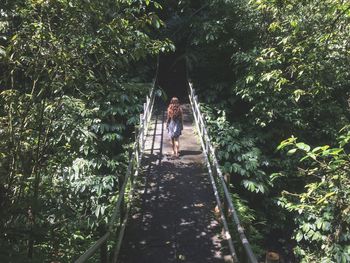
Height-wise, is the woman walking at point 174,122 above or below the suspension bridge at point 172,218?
above

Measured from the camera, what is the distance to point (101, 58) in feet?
22.6

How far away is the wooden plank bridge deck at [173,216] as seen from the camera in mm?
6535

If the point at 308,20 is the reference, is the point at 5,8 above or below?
below

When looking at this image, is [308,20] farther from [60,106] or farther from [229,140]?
[60,106]

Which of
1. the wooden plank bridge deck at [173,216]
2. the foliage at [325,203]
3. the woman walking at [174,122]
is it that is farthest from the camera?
the woman walking at [174,122]

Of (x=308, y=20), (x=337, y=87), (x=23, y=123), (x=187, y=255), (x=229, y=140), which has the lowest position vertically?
(x=187, y=255)

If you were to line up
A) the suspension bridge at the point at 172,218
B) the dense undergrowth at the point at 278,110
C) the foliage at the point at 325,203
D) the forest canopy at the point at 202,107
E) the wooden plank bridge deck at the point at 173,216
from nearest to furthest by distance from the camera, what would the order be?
the foliage at the point at 325,203 → the forest canopy at the point at 202,107 → the suspension bridge at the point at 172,218 → the wooden plank bridge deck at the point at 173,216 → the dense undergrowth at the point at 278,110

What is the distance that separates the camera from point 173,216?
25.8 ft

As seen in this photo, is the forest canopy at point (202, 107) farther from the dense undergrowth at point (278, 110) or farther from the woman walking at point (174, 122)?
the woman walking at point (174, 122)

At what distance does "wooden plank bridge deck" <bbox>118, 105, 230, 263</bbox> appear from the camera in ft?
21.4

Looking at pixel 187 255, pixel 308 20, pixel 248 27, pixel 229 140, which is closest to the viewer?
pixel 187 255

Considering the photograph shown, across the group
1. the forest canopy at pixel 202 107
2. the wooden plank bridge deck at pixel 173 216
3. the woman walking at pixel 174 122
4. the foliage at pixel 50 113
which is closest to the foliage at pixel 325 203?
the forest canopy at pixel 202 107

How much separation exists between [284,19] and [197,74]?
7821 millimetres

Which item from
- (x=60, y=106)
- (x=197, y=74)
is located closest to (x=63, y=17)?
(x=60, y=106)
